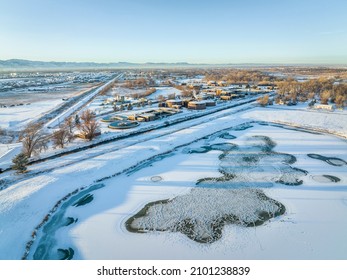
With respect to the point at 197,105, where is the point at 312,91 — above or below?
above

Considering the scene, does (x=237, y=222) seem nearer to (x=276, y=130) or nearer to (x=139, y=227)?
(x=139, y=227)

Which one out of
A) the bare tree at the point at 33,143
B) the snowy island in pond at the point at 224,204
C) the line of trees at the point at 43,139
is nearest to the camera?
the snowy island in pond at the point at 224,204

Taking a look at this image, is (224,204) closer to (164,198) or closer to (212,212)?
(212,212)

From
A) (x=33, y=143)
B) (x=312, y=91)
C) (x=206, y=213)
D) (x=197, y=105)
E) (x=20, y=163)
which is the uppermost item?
(x=312, y=91)

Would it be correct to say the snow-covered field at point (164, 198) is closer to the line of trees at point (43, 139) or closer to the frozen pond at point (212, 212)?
the frozen pond at point (212, 212)

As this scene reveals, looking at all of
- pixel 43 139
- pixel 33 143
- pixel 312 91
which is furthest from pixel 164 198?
pixel 312 91

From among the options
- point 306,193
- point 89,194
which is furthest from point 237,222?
point 89,194

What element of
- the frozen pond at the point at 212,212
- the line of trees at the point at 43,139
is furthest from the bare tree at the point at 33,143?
the frozen pond at the point at 212,212
